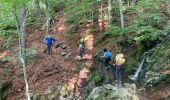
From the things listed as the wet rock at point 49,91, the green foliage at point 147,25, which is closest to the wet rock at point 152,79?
the green foliage at point 147,25

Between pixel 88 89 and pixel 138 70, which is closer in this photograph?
pixel 88 89

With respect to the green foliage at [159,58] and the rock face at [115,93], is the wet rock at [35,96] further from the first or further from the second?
the green foliage at [159,58]

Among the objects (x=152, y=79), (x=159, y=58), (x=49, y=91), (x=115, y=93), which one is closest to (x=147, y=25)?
(x=159, y=58)

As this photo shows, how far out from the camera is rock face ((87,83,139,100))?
1556 centimetres

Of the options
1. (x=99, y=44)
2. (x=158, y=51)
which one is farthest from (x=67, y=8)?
(x=158, y=51)

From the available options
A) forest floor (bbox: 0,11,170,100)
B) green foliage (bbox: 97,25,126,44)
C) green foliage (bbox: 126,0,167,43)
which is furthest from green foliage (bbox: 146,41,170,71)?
forest floor (bbox: 0,11,170,100)

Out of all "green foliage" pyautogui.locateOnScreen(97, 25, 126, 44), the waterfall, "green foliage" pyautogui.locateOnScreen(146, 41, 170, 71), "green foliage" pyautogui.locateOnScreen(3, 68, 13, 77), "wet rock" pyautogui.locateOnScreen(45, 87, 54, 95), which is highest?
"green foliage" pyautogui.locateOnScreen(97, 25, 126, 44)

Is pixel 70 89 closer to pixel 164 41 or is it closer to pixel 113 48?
pixel 113 48

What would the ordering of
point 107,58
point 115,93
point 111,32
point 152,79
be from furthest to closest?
1. point 111,32
2. point 107,58
3. point 152,79
4. point 115,93

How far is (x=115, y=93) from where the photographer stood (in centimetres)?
1597

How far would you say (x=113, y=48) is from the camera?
22.2 meters

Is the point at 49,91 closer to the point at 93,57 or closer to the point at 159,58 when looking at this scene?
the point at 93,57

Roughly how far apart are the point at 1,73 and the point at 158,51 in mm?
10839

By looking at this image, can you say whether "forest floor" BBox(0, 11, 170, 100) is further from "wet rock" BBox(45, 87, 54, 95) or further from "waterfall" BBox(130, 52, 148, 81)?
"waterfall" BBox(130, 52, 148, 81)
